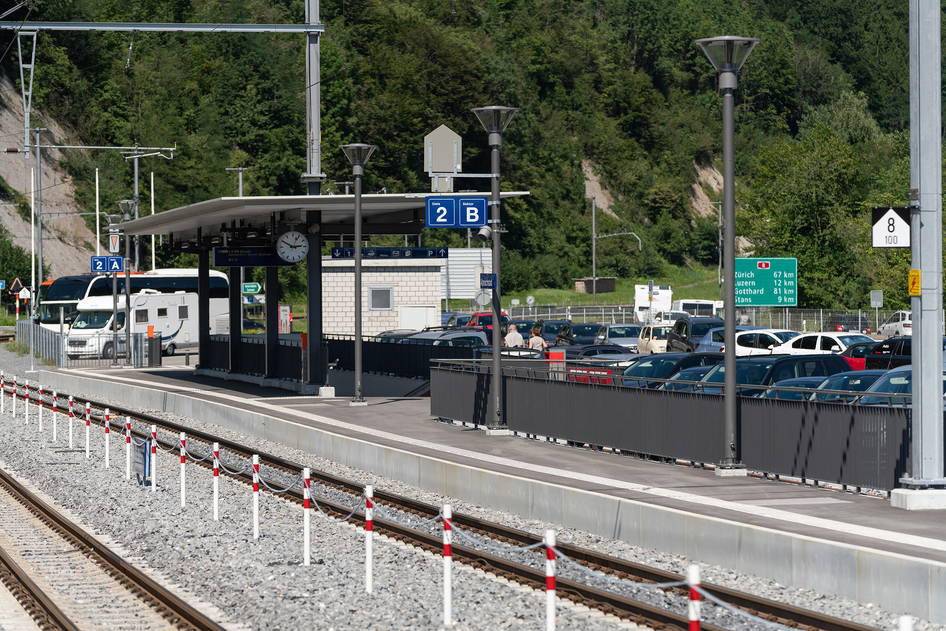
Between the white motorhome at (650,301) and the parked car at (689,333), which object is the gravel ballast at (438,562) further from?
the white motorhome at (650,301)

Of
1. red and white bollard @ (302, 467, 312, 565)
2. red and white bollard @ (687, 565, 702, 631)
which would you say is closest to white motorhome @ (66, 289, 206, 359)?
red and white bollard @ (302, 467, 312, 565)

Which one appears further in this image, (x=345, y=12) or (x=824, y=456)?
(x=345, y=12)

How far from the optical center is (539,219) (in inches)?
5261

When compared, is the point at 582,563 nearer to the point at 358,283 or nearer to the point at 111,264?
the point at 358,283

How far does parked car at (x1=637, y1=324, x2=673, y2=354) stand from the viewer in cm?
5004

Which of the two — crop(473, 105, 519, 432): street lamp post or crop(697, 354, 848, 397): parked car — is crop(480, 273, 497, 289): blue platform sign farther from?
crop(697, 354, 848, 397): parked car

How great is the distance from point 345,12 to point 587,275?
3792 centimetres

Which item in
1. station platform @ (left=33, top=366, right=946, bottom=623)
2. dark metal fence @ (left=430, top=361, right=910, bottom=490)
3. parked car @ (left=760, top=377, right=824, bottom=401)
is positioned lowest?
station platform @ (left=33, top=366, right=946, bottom=623)

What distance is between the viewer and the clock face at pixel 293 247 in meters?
35.5

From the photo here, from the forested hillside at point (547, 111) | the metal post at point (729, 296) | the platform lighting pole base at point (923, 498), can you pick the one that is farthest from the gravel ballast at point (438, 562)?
the forested hillside at point (547, 111)

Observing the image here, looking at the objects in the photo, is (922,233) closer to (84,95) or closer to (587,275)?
(84,95)

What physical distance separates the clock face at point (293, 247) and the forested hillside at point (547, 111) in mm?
59974

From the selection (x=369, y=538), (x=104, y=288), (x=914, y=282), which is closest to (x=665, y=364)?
(x=914, y=282)

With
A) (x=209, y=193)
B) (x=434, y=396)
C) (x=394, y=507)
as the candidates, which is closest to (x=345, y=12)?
(x=209, y=193)
